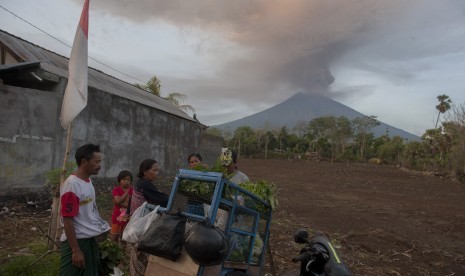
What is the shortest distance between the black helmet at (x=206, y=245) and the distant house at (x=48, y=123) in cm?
682

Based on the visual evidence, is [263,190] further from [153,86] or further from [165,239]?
[153,86]

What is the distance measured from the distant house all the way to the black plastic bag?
6.41 meters

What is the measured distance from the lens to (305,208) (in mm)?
11258

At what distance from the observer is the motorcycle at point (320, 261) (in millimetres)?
2648

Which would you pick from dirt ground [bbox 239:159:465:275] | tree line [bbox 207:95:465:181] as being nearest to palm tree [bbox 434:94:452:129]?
tree line [bbox 207:95:465:181]

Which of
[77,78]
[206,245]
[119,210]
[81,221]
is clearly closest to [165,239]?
[206,245]

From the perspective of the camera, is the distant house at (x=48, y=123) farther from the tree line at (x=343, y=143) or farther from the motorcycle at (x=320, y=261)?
the tree line at (x=343, y=143)

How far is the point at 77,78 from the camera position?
4160 mm

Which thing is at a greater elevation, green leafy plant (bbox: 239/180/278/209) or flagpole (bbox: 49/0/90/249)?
flagpole (bbox: 49/0/90/249)

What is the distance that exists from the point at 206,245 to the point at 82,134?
8647 millimetres

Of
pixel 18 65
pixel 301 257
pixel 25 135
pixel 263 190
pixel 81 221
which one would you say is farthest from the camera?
pixel 25 135

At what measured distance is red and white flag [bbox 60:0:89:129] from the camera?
4.06 m

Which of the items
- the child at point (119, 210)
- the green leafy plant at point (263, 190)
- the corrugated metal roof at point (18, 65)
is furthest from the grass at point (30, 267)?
the corrugated metal roof at point (18, 65)

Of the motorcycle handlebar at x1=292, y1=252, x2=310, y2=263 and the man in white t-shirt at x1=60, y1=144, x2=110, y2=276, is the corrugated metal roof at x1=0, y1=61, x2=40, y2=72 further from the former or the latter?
the motorcycle handlebar at x1=292, y1=252, x2=310, y2=263
